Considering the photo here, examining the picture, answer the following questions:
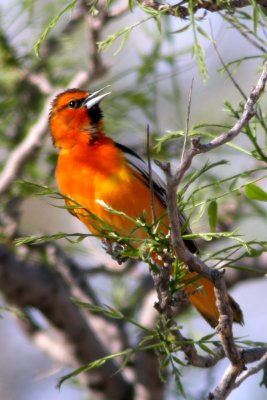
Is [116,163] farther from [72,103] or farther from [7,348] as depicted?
[7,348]

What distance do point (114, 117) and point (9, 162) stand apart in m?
0.61

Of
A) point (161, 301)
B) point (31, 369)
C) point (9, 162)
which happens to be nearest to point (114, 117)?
point (9, 162)

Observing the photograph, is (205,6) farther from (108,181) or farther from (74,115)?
(74,115)

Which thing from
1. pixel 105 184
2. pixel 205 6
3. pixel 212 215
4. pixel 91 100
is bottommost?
pixel 212 215

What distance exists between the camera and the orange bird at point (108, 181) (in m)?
3.14

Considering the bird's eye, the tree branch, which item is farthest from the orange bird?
the tree branch

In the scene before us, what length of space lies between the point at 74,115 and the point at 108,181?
78 centimetres

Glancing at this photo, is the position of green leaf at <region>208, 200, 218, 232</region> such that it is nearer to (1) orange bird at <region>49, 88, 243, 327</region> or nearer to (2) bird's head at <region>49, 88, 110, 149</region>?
(1) orange bird at <region>49, 88, 243, 327</region>

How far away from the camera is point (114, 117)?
4.27 meters

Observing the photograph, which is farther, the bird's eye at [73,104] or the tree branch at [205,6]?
the bird's eye at [73,104]

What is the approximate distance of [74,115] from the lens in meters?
3.94

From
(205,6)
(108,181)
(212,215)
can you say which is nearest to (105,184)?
(108,181)

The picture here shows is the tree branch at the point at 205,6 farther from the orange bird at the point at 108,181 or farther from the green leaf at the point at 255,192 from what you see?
the orange bird at the point at 108,181

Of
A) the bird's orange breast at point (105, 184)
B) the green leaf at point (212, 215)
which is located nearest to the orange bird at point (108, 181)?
the bird's orange breast at point (105, 184)
